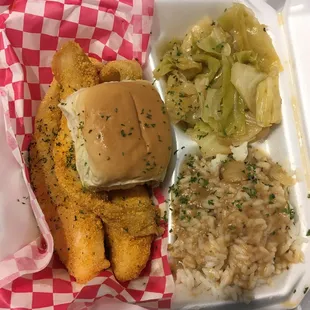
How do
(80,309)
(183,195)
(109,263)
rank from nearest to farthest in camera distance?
(80,309)
(109,263)
(183,195)

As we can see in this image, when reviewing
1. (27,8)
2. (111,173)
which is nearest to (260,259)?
(111,173)

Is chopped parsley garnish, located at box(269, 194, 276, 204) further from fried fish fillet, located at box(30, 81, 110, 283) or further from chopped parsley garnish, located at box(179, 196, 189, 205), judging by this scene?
fried fish fillet, located at box(30, 81, 110, 283)

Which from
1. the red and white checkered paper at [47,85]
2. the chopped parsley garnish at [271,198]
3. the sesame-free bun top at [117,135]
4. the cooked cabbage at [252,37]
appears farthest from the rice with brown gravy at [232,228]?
the cooked cabbage at [252,37]

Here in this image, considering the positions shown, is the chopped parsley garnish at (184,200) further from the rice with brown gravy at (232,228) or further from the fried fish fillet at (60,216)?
the fried fish fillet at (60,216)

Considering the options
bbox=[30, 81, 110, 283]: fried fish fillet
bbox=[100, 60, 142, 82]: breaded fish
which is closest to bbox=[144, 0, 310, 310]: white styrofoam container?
bbox=[100, 60, 142, 82]: breaded fish

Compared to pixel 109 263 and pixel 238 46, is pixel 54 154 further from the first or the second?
pixel 238 46
